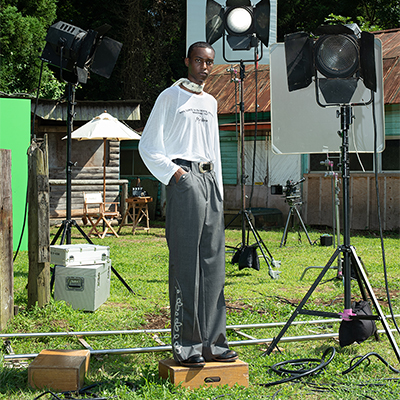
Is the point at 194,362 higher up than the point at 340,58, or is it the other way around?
the point at 340,58

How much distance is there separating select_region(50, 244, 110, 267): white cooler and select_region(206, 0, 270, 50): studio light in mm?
2926

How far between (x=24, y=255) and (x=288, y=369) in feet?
18.9

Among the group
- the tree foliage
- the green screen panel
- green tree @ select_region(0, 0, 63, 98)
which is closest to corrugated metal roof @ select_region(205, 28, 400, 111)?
the tree foliage

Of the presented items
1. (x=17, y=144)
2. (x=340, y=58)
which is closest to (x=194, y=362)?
(x=340, y=58)

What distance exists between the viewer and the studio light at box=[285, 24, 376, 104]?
3846mm

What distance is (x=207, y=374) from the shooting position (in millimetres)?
3107

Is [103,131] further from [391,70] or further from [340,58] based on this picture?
[340,58]

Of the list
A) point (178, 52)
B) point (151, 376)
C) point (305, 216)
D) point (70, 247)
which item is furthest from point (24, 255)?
point (178, 52)

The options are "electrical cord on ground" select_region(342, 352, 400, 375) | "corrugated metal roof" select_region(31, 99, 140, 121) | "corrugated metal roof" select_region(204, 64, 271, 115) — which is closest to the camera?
"electrical cord on ground" select_region(342, 352, 400, 375)

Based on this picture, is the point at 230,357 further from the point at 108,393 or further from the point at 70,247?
the point at 70,247

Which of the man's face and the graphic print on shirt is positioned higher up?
the man's face

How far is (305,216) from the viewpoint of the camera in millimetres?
13219

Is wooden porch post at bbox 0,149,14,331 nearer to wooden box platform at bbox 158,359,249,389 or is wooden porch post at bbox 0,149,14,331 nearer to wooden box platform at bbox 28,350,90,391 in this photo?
wooden box platform at bbox 28,350,90,391

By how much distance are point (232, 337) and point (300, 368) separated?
829 mm
